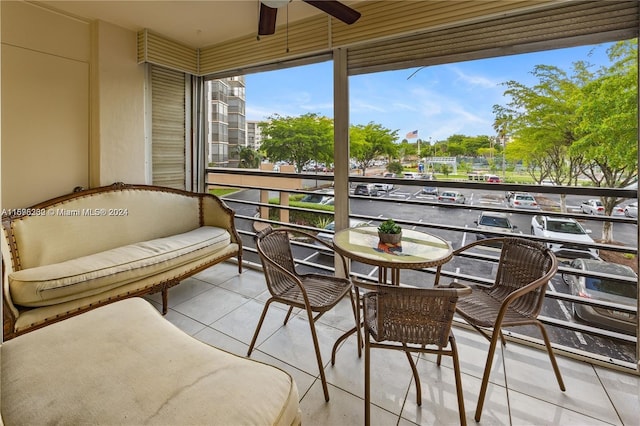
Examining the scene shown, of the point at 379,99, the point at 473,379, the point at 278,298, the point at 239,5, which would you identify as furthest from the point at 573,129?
the point at 239,5

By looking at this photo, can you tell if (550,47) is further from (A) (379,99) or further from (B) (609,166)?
(A) (379,99)

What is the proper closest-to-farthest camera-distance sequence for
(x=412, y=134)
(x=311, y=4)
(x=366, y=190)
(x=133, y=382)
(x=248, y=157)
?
1. (x=133, y=382)
2. (x=311, y=4)
3. (x=412, y=134)
4. (x=366, y=190)
5. (x=248, y=157)

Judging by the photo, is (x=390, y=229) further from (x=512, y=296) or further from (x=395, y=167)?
(x=395, y=167)

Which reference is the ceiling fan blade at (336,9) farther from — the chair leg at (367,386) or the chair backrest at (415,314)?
the chair leg at (367,386)

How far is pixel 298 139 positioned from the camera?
130 inches

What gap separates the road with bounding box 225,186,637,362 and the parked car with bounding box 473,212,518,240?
4cm

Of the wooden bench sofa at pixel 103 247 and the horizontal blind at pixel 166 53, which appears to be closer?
the wooden bench sofa at pixel 103 247

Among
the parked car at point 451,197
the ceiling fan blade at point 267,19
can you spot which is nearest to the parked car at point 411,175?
the parked car at point 451,197

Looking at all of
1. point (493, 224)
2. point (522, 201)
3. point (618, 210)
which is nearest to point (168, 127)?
point (493, 224)

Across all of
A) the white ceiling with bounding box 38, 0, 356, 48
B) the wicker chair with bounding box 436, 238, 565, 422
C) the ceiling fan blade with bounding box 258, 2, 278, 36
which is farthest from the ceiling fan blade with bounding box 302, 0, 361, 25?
the wicker chair with bounding box 436, 238, 565, 422

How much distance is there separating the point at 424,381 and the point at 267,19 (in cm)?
260

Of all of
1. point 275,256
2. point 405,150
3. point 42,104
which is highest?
point 42,104

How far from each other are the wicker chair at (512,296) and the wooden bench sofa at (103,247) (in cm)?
232

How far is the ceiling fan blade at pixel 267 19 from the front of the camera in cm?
190
